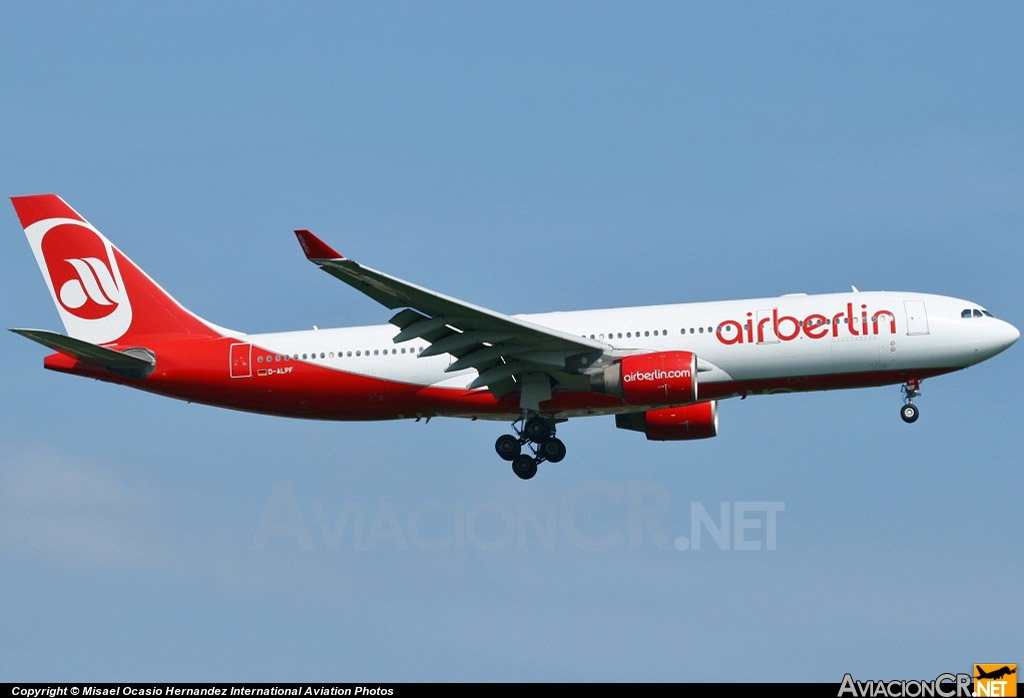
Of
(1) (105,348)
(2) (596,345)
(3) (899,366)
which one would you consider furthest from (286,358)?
(3) (899,366)

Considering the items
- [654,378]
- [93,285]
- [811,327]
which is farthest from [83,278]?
[811,327]

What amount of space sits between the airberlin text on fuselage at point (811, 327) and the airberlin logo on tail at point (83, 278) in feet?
58.8

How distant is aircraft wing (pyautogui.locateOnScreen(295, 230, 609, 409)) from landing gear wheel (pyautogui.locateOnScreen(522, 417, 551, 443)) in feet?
3.30

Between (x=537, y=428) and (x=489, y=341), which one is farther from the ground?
(x=489, y=341)

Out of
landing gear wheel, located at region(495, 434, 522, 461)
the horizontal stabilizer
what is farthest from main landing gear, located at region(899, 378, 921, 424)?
the horizontal stabilizer

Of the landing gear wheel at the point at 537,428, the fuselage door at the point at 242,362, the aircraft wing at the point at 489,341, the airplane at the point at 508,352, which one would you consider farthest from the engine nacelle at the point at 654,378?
the fuselage door at the point at 242,362

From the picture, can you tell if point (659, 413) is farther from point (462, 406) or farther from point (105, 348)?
point (105, 348)

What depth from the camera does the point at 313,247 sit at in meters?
36.8

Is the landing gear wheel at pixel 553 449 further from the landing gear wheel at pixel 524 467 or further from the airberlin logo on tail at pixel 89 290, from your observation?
the airberlin logo on tail at pixel 89 290

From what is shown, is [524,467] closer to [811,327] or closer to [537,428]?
[537,428]

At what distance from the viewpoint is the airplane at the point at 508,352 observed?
41750 millimetres

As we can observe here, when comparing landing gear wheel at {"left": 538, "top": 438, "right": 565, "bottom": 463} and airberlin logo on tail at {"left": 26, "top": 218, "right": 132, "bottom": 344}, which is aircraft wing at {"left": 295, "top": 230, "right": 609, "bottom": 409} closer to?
landing gear wheel at {"left": 538, "top": 438, "right": 565, "bottom": 463}

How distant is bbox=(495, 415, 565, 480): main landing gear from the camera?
44.4m

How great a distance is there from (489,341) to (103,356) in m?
11.2
